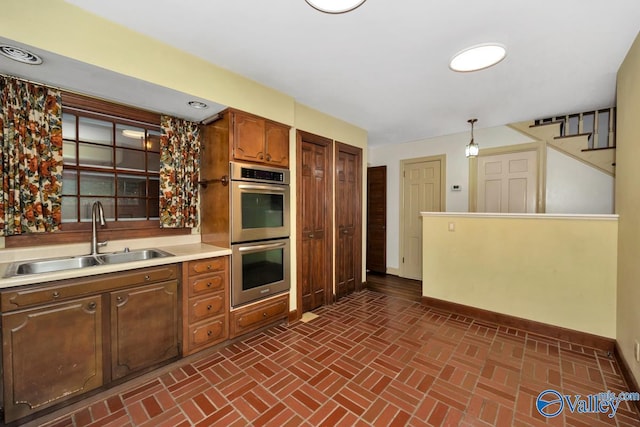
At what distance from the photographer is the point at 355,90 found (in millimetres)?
2770

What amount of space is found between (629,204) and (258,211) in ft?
10.5

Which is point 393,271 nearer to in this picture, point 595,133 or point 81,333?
point 595,133

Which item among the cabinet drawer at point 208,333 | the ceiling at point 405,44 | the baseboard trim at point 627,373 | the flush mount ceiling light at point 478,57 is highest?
the ceiling at point 405,44

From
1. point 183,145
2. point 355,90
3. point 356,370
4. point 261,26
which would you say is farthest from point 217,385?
point 355,90

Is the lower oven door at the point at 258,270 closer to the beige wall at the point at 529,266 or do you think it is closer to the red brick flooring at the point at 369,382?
the red brick flooring at the point at 369,382

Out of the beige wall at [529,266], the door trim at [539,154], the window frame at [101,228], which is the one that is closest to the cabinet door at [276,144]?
the window frame at [101,228]

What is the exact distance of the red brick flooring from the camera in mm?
1654

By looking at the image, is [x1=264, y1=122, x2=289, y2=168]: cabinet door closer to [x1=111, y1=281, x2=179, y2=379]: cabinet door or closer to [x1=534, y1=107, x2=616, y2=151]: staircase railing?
[x1=111, y1=281, x2=179, y2=379]: cabinet door

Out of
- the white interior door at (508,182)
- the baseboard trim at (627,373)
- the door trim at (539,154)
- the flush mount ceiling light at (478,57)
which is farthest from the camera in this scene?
the white interior door at (508,182)

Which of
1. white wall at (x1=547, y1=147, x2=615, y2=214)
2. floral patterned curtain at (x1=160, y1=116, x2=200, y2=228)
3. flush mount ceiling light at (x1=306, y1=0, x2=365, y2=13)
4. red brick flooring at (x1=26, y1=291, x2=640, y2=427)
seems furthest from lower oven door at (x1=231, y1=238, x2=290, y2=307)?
white wall at (x1=547, y1=147, x2=615, y2=214)

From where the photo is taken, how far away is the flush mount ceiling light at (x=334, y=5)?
1.47 meters

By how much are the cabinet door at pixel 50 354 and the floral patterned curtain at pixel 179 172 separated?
3.36 ft

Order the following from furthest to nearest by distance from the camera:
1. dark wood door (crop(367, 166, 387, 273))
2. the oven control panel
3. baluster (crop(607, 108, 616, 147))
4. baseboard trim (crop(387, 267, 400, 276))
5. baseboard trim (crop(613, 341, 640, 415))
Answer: dark wood door (crop(367, 166, 387, 273))
baseboard trim (crop(387, 267, 400, 276))
baluster (crop(607, 108, 616, 147))
the oven control panel
baseboard trim (crop(613, 341, 640, 415))

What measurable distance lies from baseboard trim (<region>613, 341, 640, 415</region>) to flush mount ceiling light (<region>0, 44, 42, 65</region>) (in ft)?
14.7
